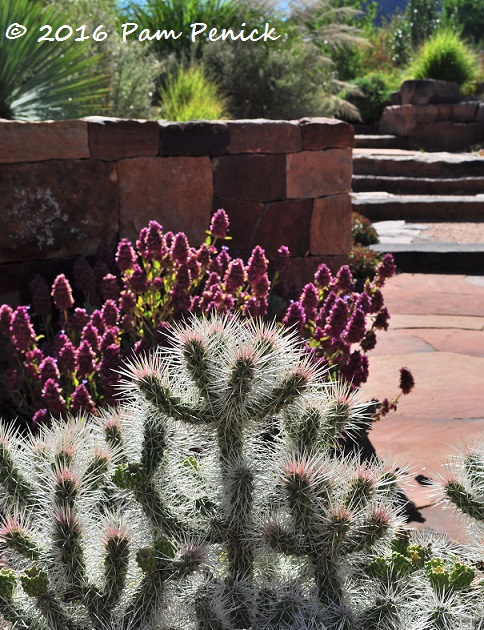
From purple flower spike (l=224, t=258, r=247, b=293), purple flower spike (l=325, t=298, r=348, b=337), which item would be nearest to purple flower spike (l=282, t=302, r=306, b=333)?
purple flower spike (l=325, t=298, r=348, b=337)

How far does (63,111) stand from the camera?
6012 millimetres

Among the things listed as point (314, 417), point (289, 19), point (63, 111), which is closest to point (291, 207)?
point (63, 111)

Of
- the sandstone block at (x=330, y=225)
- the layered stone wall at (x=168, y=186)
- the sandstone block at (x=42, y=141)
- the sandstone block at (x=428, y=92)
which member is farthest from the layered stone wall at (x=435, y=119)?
the sandstone block at (x=42, y=141)

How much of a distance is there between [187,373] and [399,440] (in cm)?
196

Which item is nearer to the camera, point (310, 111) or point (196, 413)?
point (196, 413)

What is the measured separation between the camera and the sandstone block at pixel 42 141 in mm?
4059

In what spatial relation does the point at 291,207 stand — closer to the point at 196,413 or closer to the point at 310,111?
the point at 196,413

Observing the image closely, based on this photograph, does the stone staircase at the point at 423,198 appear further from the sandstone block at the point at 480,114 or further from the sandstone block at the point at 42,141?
the sandstone block at the point at 42,141

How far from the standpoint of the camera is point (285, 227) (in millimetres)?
5043

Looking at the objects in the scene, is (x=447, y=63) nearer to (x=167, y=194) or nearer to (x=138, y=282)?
(x=167, y=194)

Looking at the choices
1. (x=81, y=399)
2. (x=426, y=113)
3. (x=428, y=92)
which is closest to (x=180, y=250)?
(x=81, y=399)

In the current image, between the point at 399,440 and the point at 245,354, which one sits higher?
the point at 245,354

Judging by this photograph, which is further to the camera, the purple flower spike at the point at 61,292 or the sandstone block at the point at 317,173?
the sandstone block at the point at 317,173

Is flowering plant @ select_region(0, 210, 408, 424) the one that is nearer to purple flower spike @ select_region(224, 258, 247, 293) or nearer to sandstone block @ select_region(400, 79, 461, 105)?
purple flower spike @ select_region(224, 258, 247, 293)
